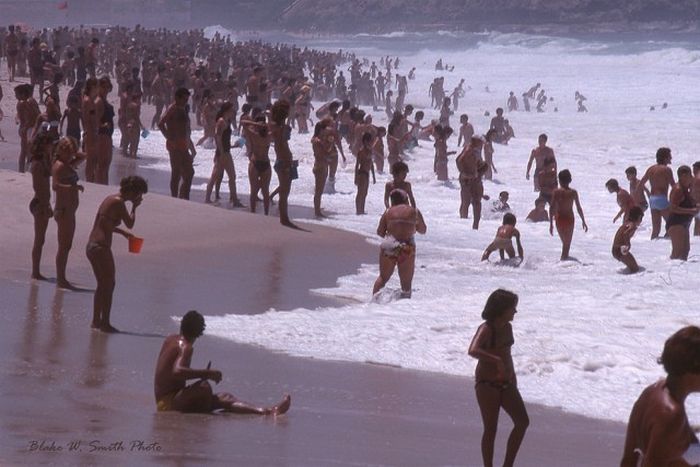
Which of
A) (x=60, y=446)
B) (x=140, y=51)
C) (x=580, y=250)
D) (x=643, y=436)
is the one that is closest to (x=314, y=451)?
(x=60, y=446)

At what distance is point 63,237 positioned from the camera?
1128 centimetres

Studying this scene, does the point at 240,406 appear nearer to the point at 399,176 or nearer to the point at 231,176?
the point at 399,176

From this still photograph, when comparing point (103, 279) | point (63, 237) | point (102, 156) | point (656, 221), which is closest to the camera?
point (103, 279)

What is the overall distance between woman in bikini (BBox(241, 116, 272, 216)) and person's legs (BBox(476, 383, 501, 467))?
10725mm

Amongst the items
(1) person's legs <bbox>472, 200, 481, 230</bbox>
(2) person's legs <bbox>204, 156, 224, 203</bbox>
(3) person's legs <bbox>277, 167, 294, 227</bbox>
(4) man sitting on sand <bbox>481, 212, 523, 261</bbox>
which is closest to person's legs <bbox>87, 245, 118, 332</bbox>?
(4) man sitting on sand <bbox>481, 212, 523, 261</bbox>

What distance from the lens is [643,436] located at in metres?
4.40

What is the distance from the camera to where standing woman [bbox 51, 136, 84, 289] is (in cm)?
1108

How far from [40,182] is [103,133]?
6116 mm

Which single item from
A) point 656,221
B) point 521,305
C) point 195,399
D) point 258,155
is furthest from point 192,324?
point 656,221

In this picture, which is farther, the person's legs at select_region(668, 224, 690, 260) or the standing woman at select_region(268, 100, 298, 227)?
the standing woman at select_region(268, 100, 298, 227)

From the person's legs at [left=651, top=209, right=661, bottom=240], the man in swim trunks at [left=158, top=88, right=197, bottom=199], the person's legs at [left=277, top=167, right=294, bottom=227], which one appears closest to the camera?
the man in swim trunks at [left=158, top=88, right=197, bottom=199]

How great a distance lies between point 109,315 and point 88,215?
4.81 meters

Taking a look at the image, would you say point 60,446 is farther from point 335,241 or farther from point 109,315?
point 335,241

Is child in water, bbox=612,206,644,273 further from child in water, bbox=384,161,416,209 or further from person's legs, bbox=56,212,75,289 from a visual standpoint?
person's legs, bbox=56,212,75,289
